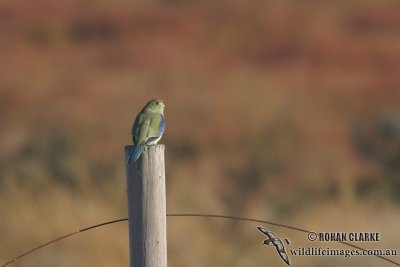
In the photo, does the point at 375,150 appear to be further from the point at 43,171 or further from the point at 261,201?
the point at 43,171

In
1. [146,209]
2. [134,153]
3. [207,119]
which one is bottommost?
[207,119]

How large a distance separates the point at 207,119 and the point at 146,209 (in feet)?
33.6

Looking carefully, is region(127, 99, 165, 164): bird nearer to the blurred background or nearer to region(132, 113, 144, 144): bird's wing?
region(132, 113, 144, 144): bird's wing

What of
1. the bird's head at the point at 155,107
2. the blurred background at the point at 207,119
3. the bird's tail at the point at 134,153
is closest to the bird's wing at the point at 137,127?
the bird's head at the point at 155,107

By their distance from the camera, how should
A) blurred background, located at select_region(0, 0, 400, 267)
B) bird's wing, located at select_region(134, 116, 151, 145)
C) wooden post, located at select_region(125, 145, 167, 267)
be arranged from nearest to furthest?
wooden post, located at select_region(125, 145, 167, 267), bird's wing, located at select_region(134, 116, 151, 145), blurred background, located at select_region(0, 0, 400, 267)

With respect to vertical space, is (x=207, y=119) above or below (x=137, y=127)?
below

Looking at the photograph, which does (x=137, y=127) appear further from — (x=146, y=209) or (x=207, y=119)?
(x=207, y=119)

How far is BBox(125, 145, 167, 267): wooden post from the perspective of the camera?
462cm

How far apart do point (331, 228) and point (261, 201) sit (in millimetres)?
1438

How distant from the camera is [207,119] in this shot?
14852mm

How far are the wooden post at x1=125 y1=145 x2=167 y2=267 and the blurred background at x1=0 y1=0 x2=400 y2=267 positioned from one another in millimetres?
4242

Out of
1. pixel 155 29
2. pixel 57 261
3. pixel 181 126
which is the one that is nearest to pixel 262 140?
pixel 181 126

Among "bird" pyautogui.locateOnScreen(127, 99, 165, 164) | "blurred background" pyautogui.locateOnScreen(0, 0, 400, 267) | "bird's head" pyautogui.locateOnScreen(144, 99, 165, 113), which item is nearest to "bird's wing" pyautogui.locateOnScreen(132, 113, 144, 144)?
"bird" pyautogui.locateOnScreen(127, 99, 165, 164)

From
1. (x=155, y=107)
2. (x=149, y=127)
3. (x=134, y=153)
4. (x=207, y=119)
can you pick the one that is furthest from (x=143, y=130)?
(x=207, y=119)
